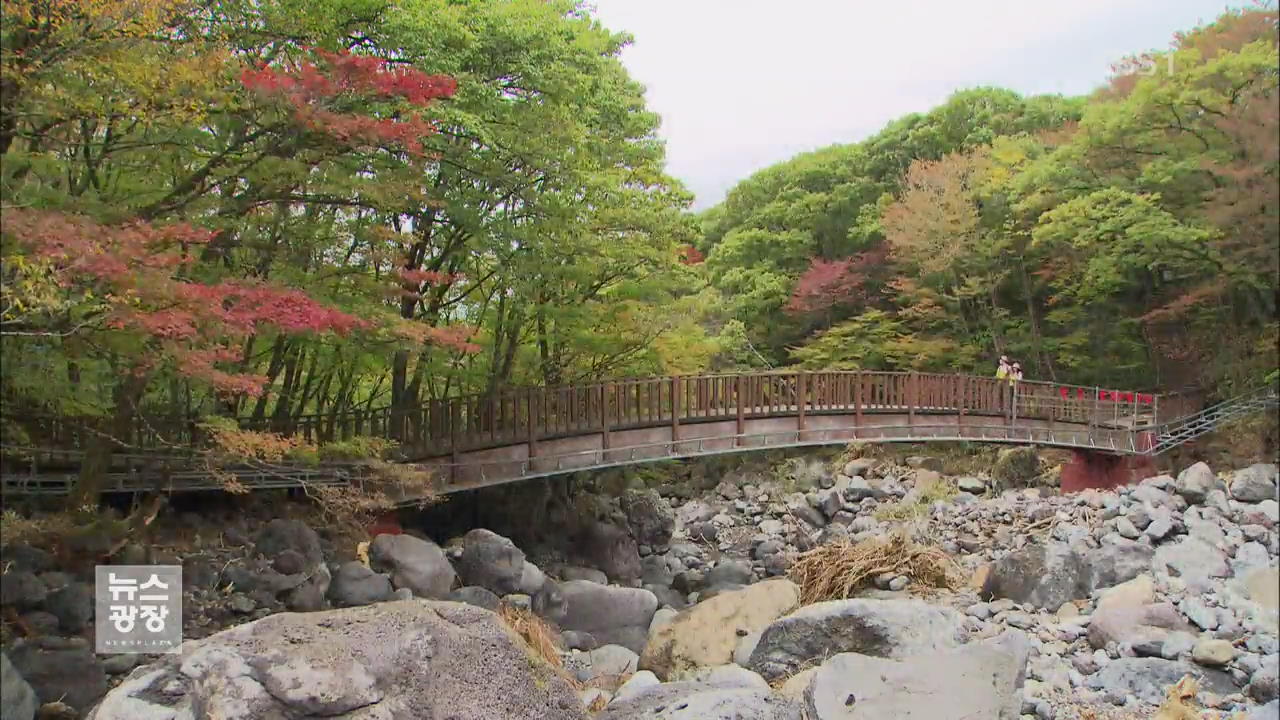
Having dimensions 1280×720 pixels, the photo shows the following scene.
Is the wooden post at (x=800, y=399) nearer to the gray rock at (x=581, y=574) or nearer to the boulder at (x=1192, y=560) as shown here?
the gray rock at (x=581, y=574)

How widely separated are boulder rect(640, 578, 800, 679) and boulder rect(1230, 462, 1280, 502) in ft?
8.60

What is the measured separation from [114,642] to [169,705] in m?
1.67

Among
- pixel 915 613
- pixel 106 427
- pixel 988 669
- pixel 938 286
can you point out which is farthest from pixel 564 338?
pixel 988 669

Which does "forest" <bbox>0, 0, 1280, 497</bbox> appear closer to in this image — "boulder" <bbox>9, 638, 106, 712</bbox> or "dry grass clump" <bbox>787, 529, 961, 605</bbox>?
"boulder" <bbox>9, 638, 106, 712</bbox>

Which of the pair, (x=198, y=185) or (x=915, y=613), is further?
(x=198, y=185)

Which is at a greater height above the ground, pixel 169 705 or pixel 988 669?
pixel 169 705

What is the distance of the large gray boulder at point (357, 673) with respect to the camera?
2.61 metres

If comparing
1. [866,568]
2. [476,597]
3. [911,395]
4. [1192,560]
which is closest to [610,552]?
[476,597]

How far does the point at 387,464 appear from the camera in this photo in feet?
19.5

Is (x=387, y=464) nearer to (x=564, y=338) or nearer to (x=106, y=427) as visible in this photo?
(x=106, y=427)

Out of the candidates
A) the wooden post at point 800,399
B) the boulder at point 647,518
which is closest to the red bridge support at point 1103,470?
the wooden post at point 800,399

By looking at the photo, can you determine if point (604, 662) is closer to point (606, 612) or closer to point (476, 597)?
point (476, 597)

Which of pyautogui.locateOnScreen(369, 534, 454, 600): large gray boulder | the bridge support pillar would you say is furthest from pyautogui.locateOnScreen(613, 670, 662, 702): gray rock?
the bridge support pillar

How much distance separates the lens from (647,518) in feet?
36.2
